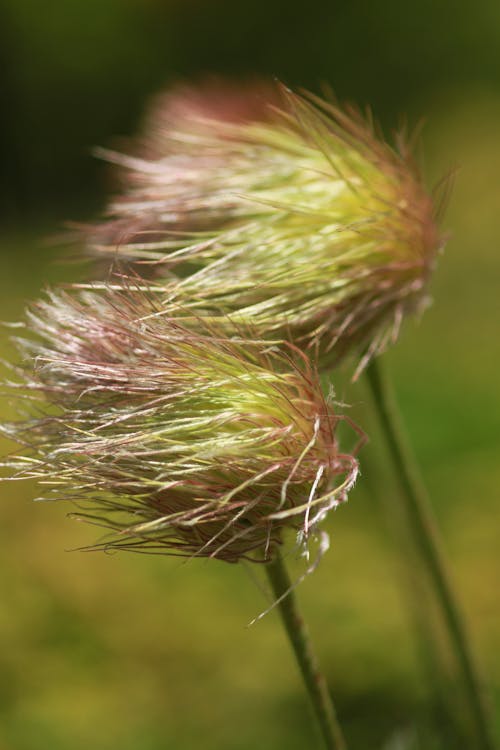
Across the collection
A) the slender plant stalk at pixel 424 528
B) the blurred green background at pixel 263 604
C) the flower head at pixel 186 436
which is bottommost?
the blurred green background at pixel 263 604

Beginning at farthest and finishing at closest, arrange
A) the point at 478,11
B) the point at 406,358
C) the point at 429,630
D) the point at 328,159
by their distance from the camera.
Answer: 1. the point at 478,11
2. the point at 406,358
3. the point at 429,630
4. the point at 328,159

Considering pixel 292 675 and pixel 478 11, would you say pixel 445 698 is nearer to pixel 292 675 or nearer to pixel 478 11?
pixel 292 675

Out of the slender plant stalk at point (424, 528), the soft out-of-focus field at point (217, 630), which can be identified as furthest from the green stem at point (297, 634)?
the soft out-of-focus field at point (217, 630)

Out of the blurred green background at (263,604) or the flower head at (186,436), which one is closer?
the flower head at (186,436)

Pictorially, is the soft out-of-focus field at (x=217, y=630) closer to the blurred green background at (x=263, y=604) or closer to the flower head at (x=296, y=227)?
the blurred green background at (x=263, y=604)

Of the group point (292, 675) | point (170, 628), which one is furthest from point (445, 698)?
point (170, 628)

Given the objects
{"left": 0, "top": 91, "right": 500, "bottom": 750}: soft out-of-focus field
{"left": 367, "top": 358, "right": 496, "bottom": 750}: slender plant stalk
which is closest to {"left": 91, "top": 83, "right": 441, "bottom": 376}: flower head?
{"left": 367, "top": 358, "right": 496, "bottom": 750}: slender plant stalk
